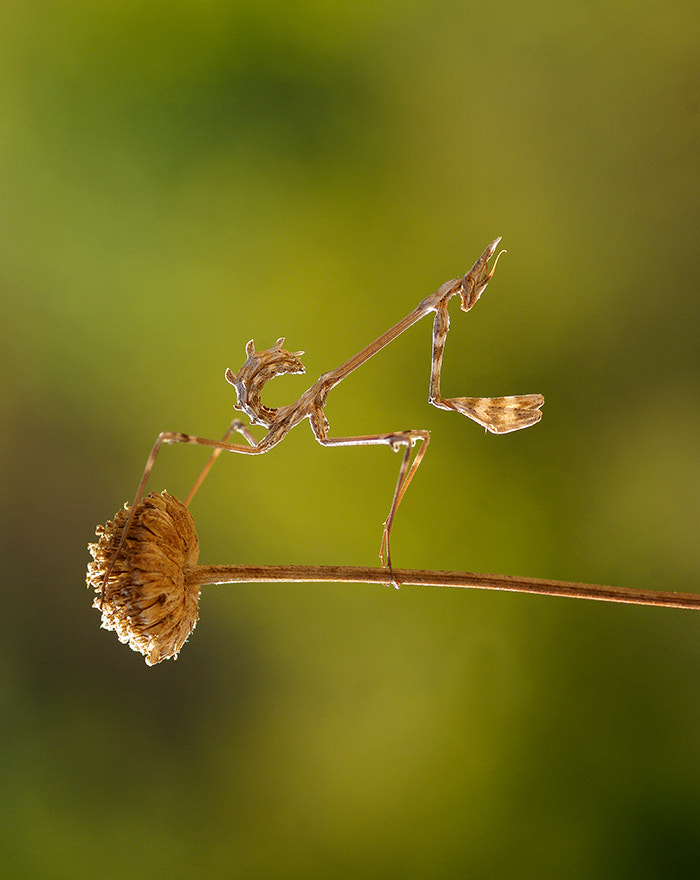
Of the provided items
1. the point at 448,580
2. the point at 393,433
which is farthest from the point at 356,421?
the point at 448,580

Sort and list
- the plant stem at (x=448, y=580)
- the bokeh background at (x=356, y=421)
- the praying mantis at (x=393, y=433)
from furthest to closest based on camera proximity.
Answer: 1. the bokeh background at (x=356, y=421)
2. the praying mantis at (x=393, y=433)
3. the plant stem at (x=448, y=580)

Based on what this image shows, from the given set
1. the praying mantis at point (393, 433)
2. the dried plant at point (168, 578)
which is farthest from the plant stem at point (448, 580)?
the praying mantis at point (393, 433)

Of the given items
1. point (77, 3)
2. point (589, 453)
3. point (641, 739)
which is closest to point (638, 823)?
point (641, 739)

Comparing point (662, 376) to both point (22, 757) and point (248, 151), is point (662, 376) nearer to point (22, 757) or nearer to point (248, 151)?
point (248, 151)

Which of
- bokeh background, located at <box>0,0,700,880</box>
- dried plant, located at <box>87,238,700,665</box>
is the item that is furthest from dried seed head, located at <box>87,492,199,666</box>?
bokeh background, located at <box>0,0,700,880</box>

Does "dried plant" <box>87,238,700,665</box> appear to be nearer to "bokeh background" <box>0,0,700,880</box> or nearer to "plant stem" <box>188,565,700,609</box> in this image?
"plant stem" <box>188,565,700,609</box>

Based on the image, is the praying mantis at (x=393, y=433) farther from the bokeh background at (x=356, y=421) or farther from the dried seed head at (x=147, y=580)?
the bokeh background at (x=356, y=421)

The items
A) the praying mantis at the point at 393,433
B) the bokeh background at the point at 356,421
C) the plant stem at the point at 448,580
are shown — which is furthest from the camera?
the bokeh background at the point at 356,421
